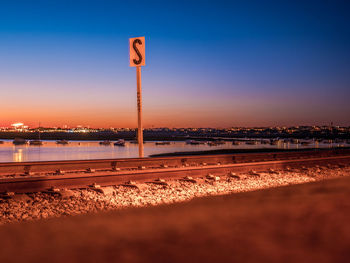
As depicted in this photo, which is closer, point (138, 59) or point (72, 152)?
point (138, 59)

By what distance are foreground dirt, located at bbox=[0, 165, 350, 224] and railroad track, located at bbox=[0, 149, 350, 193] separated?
55 centimetres

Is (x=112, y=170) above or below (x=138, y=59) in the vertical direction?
below

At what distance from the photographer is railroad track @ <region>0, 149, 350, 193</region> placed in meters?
9.99

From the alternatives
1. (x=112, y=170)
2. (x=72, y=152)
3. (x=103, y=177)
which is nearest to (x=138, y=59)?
(x=112, y=170)

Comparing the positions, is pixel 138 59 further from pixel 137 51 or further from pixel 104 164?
pixel 104 164

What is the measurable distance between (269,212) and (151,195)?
11.3ft

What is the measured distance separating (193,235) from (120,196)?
375 centimetres

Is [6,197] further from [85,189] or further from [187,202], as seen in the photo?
[187,202]

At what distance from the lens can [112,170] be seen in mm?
16281

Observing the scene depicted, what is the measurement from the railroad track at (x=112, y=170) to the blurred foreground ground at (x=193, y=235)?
8.27 feet

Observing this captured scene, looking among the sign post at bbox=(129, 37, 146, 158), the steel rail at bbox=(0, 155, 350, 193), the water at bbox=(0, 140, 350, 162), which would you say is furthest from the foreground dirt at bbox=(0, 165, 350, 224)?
the water at bbox=(0, 140, 350, 162)

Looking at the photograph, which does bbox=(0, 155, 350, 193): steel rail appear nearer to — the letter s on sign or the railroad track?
the railroad track

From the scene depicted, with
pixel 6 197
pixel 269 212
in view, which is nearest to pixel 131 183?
pixel 6 197

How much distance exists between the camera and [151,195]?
1038cm
